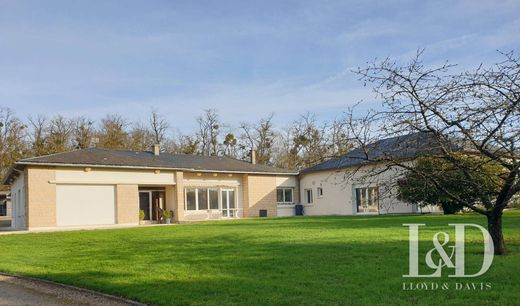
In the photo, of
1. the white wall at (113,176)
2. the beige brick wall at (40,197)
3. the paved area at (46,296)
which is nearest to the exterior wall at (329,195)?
the white wall at (113,176)

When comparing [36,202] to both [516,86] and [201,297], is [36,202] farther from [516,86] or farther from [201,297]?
[516,86]

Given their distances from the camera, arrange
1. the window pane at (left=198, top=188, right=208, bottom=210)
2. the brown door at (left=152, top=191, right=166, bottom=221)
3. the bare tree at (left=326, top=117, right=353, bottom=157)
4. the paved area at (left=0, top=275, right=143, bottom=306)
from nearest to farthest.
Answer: the paved area at (left=0, top=275, right=143, bottom=306) → the bare tree at (left=326, top=117, right=353, bottom=157) → the brown door at (left=152, top=191, right=166, bottom=221) → the window pane at (left=198, top=188, right=208, bottom=210)

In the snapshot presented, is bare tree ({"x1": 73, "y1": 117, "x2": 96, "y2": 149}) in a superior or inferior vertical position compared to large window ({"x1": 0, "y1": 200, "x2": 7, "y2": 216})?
superior

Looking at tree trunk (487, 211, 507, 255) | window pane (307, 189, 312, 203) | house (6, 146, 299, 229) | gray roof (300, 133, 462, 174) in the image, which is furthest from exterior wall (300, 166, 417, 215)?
gray roof (300, 133, 462, 174)

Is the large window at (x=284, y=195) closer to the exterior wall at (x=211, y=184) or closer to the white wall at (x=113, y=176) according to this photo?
the exterior wall at (x=211, y=184)

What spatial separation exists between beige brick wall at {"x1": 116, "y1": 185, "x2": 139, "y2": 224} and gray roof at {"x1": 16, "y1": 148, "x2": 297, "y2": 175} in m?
1.43

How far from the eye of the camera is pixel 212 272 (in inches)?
373

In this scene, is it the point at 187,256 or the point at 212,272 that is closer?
the point at 212,272

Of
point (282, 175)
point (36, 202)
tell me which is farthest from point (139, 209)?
point (282, 175)

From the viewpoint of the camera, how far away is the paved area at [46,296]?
8180 mm

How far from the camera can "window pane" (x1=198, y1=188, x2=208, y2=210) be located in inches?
1464

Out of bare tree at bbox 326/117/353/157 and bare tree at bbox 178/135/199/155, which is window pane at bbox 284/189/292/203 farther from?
bare tree at bbox 326/117/353/157

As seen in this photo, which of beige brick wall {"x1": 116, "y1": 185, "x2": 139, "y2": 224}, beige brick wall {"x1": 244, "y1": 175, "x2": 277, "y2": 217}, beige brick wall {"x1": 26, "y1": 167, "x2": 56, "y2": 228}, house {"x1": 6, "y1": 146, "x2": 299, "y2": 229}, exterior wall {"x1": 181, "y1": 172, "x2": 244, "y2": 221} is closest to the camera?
beige brick wall {"x1": 26, "y1": 167, "x2": 56, "y2": 228}

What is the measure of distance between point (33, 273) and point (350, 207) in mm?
28237
